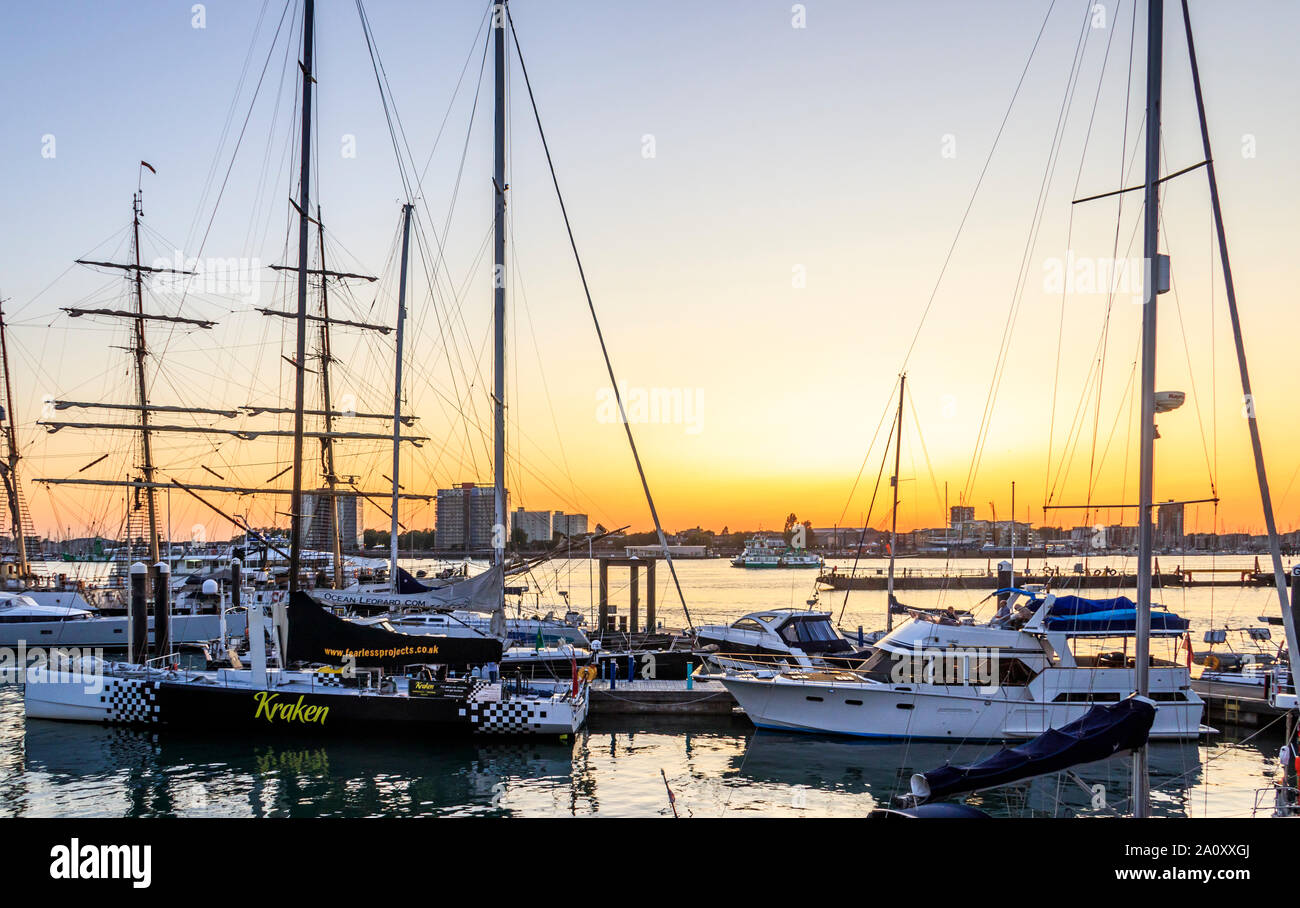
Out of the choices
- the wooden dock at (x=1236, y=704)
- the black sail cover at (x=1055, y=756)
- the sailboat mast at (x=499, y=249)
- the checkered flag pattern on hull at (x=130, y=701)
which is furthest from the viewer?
the wooden dock at (x=1236, y=704)

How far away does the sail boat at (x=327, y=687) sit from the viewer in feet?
70.3

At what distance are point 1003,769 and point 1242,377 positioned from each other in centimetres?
668

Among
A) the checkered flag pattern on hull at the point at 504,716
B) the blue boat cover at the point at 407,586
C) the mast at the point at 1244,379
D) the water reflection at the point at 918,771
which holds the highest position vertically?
the mast at the point at 1244,379

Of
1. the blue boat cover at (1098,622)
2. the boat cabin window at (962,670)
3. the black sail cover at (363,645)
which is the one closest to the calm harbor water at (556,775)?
the boat cabin window at (962,670)

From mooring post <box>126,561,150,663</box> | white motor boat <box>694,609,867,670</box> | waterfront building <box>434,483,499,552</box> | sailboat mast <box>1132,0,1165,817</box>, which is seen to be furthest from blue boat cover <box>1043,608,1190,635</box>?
waterfront building <box>434,483,499,552</box>

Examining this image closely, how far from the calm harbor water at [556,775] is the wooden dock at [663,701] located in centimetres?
64

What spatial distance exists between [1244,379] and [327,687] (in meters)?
19.9

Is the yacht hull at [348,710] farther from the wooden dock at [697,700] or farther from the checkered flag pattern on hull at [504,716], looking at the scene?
the wooden dock at [697,700]

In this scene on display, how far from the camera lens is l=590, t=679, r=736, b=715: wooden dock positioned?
25.2m

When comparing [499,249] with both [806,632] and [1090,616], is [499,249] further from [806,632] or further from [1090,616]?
[1090,616]

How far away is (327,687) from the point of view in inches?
862
